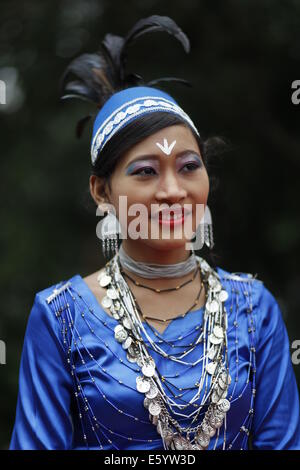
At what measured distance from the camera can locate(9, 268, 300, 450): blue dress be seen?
2070 mm

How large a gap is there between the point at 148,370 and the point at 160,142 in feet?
2.40

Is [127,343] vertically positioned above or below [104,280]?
below

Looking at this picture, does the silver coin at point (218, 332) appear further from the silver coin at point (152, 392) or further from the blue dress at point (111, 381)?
the silver coin at point (152, 392)

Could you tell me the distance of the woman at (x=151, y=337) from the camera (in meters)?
2.08

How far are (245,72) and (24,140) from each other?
1864 millimetres

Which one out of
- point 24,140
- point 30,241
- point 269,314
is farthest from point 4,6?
point 269,314

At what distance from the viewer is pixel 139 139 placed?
2.12 metres

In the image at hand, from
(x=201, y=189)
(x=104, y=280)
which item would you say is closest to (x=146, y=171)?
(x=201, y=189)

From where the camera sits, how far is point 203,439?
82.4 inches

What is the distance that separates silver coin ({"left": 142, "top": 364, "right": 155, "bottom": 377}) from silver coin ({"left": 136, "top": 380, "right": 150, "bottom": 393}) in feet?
0.09

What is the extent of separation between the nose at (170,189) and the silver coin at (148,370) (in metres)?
0.54

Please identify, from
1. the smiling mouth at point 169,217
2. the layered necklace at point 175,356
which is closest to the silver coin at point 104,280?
the layered necklace at point 175,356

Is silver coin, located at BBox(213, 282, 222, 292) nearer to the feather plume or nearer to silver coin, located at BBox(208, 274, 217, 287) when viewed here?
silver coin, located at BBox(208, 274, 217, 287)

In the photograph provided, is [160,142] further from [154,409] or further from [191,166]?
[154,409]
